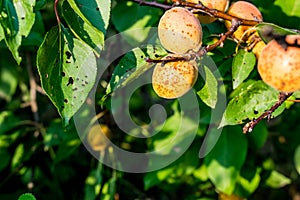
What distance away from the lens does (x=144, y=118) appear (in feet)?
5.66

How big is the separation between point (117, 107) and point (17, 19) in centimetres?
61

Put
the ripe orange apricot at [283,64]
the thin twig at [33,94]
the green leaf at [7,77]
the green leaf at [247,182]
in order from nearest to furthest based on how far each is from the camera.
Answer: the ripe orange apricot at [283,64] → the green leaf at [247,182] → the thin twig at [33,94] → the green leaf at [7,77]

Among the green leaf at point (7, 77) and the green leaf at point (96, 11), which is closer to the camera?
the green leaf at point (96, 11)

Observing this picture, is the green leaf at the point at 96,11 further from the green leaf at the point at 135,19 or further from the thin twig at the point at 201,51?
the green leaf at the point at 135,19

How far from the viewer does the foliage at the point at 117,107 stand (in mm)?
836

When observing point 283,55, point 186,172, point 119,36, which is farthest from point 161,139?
point 283,55

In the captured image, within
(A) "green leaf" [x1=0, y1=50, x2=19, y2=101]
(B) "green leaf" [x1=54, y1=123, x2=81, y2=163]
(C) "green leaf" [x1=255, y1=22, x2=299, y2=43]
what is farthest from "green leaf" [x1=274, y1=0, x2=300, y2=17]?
(A) "green leaf" [x1=0, y1=50, x2=19, y2=101]

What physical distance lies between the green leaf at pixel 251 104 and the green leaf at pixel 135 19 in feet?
1.00

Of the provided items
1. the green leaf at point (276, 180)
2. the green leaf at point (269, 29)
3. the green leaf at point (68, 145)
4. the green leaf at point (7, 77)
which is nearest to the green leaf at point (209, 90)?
the green leaf at point (269, 29)

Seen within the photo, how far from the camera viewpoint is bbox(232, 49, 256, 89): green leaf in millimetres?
863

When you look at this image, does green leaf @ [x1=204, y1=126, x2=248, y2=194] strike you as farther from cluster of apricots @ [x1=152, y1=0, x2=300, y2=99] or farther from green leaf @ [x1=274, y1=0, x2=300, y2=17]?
cluster of apricots @ [x1=152, y1=0, x2=300, y2=99]

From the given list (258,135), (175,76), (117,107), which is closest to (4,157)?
(117,107)

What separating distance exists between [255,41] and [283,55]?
18 cm

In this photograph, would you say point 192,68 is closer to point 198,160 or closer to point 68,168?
point 198,160
